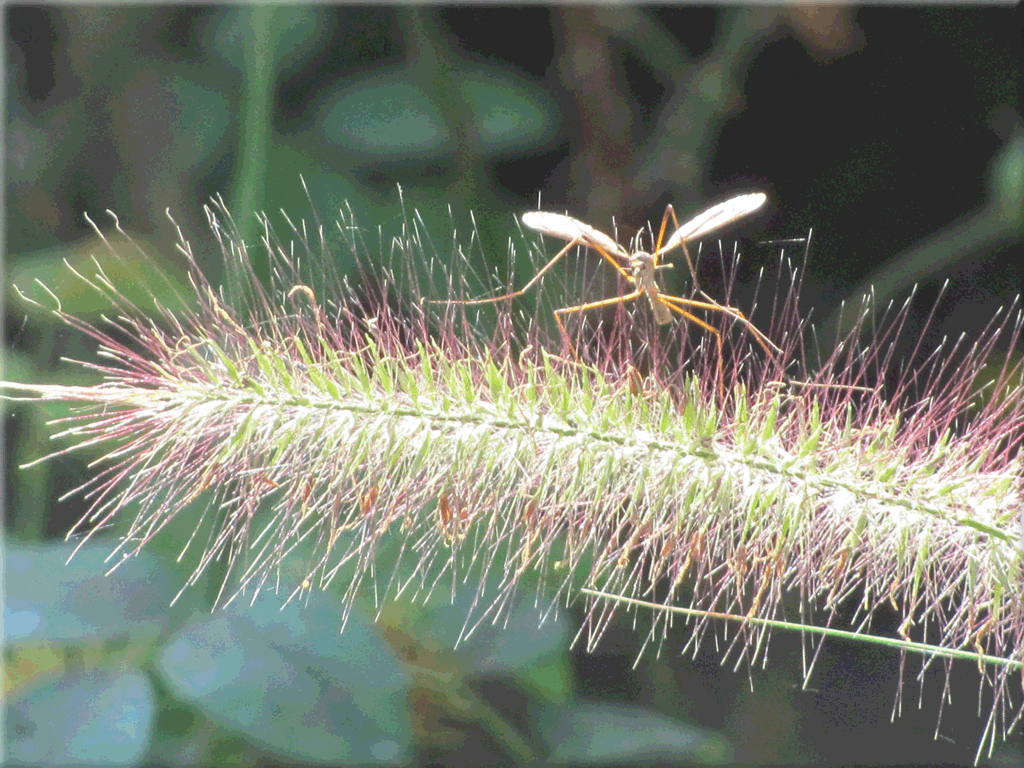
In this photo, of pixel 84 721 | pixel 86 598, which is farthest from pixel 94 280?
pixel 84 721

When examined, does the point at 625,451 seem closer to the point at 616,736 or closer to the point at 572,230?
the point at 572,230

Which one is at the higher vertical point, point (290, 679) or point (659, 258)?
point (659, 258)

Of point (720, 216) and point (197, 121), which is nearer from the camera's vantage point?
point (720, 216)

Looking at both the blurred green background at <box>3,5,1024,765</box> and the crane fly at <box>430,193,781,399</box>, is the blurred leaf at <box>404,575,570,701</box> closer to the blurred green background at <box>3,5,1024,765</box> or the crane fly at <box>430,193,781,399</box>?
the blurred green background at <box>3,5,1024,765</box>

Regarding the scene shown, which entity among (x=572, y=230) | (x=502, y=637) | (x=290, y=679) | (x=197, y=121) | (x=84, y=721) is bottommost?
(x=84, y=721)

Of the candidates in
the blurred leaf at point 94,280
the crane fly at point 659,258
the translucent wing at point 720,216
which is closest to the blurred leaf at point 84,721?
the blurred leaf at point 94,280

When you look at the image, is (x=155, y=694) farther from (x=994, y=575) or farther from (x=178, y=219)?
(x=994, y=575)

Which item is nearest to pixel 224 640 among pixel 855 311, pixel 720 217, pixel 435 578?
pixel 435 578
